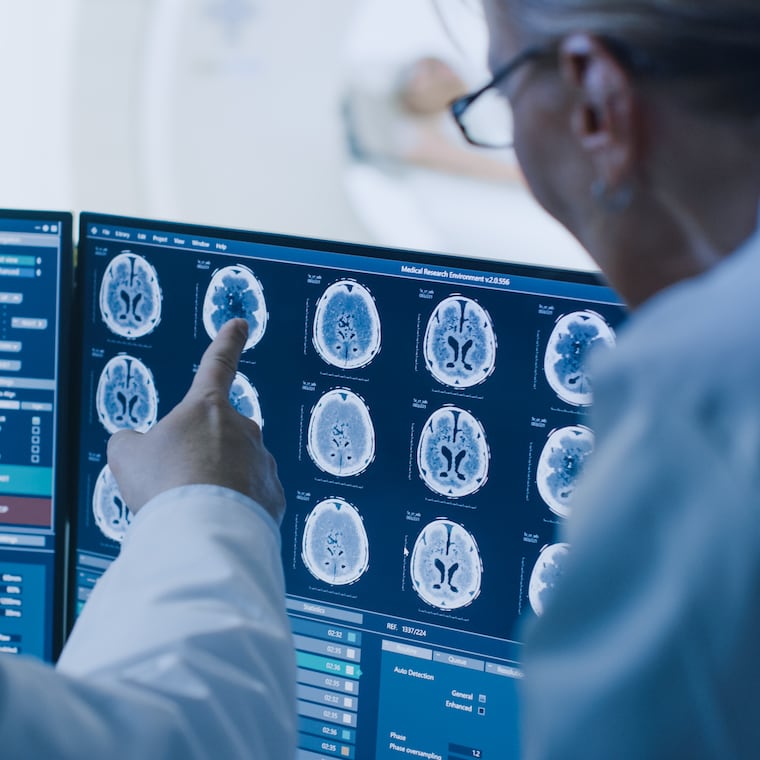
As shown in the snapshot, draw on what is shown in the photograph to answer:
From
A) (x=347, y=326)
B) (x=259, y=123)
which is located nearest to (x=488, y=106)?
(x=347, y=326)

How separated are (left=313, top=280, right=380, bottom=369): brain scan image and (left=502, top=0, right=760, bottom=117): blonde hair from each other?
0.38m

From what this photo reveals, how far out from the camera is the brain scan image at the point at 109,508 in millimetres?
962

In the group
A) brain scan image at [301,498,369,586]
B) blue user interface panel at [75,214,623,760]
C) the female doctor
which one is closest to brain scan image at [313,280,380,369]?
blue user interface panel at [75,214,623,760]

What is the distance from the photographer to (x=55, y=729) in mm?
566

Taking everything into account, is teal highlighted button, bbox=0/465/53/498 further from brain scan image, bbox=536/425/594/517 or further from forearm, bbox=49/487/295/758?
brain scan image, bbox=536/425/594/517

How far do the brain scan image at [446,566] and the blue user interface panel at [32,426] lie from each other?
347mm

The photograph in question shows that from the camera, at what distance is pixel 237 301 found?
0.91 meters

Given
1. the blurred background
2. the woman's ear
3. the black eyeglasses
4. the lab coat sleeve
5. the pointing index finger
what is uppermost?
the blurred background

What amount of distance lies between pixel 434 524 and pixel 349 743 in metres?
0.21

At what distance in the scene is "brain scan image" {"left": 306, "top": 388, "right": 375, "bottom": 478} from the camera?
0.88 meters

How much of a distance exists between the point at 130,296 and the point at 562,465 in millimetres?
408

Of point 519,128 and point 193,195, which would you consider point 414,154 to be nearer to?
point 193,195

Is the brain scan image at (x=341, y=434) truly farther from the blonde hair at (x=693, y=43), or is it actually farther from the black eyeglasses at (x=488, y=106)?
the blonde hair at (x=693, y=43)

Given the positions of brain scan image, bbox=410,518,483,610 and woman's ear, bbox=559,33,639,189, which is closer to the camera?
woman's ear, bbox=559,33,639,189
